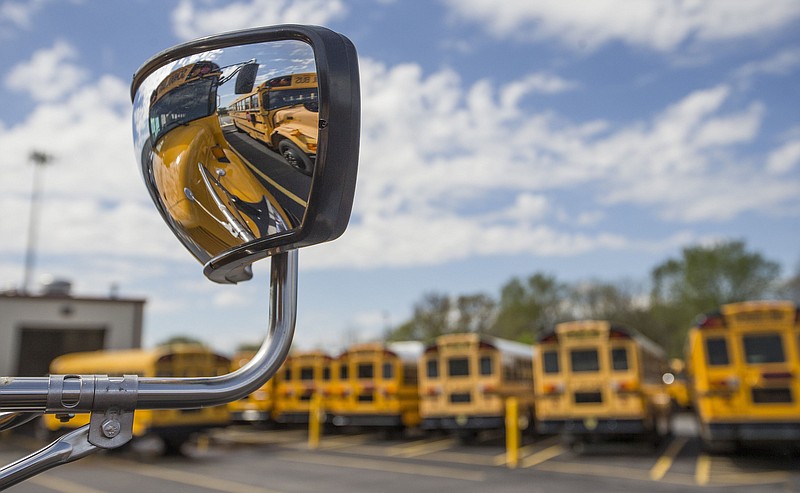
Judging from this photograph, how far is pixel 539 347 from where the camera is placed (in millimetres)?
12961

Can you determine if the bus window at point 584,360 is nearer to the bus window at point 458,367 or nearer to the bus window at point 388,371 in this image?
the bus window at point 458,367

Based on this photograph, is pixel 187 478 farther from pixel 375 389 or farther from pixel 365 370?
pixel 365 370

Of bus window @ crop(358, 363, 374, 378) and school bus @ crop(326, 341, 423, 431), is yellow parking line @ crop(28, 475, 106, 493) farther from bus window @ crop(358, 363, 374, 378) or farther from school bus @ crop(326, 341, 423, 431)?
bus window @ crop(358, 363, 374, 378)

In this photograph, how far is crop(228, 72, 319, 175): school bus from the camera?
76 cm

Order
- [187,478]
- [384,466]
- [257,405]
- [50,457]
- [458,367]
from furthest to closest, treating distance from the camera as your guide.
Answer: [257,405]
[458,367]
[384,466]
[187,478]
[50,457]

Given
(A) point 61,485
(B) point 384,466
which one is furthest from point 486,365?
(A) point 61,485

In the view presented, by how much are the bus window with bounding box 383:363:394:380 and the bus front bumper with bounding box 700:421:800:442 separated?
25.9ft

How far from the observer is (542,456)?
12.1 m

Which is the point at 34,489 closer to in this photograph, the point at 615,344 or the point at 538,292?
the point at 615,344

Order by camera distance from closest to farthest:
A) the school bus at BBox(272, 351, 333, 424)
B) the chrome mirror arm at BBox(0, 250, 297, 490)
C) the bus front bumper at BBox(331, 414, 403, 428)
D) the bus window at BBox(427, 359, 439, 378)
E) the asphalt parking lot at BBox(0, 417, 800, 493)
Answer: the chrome mirror arm at BBox(0, 250, 297, 490), the asphalt parking lot at BBox(0, 417, 800, 493), the bus window at BBox(427, 359, 439, 378), the bus front bumper at BBox(331, 414, 403, 428), the school bus at BBox(272, 351, 333, 424)

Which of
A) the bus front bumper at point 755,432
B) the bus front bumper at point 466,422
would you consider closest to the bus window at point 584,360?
the bus front bumper at point 466,422

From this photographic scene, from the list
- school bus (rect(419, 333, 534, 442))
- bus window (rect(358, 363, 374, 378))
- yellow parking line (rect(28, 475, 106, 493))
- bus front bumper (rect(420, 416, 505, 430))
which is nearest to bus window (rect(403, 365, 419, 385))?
bus window (rect(358, 363, 374, 378))

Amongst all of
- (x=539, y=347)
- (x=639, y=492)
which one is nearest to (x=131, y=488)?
(x=639, y=492)

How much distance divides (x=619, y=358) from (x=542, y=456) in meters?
2.36
